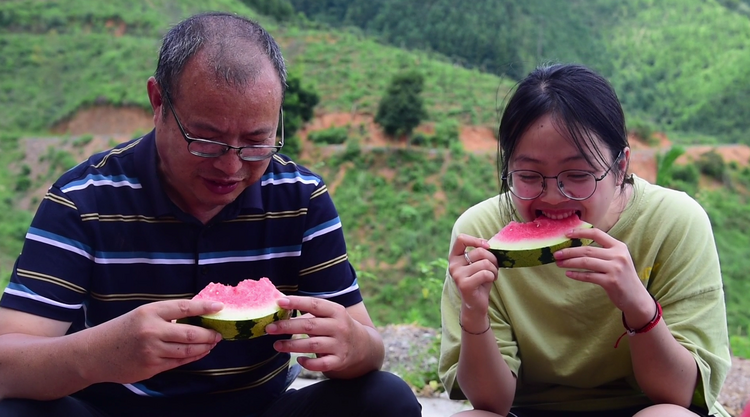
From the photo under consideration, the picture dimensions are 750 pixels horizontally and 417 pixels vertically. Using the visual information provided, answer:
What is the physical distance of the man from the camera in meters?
2.01

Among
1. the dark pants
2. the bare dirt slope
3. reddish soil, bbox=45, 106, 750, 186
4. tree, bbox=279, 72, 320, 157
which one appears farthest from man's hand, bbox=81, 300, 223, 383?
reddish soil, bbox=45, 106, 750, 186

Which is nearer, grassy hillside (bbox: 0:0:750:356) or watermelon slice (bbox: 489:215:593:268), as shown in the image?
watermelon slice (bbox: 489:215:593:268)

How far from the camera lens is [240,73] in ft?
7.01

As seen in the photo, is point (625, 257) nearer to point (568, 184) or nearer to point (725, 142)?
point (568, 184)

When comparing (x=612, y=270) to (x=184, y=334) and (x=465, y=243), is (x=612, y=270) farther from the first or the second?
(x=184, y=334)

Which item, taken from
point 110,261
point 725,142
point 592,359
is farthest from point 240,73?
point 725,142

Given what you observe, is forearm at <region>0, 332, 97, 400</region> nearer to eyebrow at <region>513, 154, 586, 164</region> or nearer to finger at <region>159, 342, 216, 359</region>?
finger at <region>159, 342, 216, 359</region>

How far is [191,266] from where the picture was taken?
2348 millimetres

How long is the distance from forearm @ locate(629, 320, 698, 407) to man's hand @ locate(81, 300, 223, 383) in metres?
1.33

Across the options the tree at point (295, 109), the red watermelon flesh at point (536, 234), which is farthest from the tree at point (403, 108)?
the red watermelon flesh at point (536, 234)

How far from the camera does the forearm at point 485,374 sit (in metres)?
2.29

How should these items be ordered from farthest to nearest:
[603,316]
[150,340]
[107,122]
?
[107,122] < [603,316] < [150,340]

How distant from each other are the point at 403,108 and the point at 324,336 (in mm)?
25218

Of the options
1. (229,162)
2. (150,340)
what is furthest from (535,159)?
(150,340)
